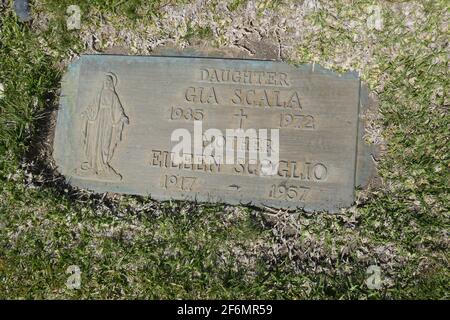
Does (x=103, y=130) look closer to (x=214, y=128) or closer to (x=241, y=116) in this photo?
(x=214, y=128)

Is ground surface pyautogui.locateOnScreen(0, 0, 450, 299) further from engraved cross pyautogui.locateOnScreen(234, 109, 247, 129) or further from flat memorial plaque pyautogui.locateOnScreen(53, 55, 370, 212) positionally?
engraved cross pyautogui.locateOnScreen(234, 109, 247, 129)

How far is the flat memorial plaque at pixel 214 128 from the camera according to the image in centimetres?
323

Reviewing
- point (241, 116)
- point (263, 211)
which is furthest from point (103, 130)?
point (263, 211)

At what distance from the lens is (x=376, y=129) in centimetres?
329

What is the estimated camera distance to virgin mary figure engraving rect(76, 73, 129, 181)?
3459 millimetres

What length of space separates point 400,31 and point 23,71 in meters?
3.05

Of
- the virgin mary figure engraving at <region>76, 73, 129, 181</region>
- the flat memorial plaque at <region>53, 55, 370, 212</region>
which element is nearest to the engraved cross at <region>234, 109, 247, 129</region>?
the flat memorial plaque at <region>53, 55, 370, 212</region>

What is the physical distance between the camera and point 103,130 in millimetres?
3492

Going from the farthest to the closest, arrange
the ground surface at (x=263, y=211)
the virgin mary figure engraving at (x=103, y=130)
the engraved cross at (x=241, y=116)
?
the virgin mary figure engraving at (x=103, y=130) < the engraved cross at (x=241, y=116) < the ground surface at (x=263, y=211)

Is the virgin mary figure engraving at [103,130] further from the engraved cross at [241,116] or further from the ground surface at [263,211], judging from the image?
the engraved cross at [241,116]

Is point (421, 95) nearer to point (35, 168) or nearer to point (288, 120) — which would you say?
point (288, 120)

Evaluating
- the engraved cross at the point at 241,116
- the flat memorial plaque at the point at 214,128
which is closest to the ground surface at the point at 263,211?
the flat memorial plaque at the point at 214,128

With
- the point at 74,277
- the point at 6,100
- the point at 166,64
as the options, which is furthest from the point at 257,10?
the point at 74,277

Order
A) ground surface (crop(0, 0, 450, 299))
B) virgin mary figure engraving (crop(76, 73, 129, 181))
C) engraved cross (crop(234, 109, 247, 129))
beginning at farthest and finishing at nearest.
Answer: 1. virgin mary figure engraving (crop(76, 73, 129, 181))
2. engraved cross (crop(234, 109, 247, 129))
3. ground surface (crop(0, 0, 450, 299))
